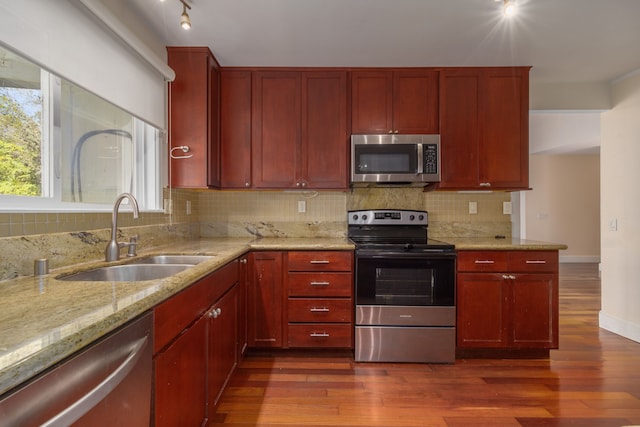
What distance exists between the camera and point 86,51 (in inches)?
64.1

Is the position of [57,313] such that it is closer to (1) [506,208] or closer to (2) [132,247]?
(2) [132,247]

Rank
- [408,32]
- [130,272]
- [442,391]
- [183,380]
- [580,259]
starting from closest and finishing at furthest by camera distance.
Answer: [183,380], [130,272], [442,391], [408,32], [580,259]

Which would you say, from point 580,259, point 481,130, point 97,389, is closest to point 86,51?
point 97,389

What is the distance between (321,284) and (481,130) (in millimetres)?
1816

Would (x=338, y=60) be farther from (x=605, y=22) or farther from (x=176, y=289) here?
(x=176, y=289)

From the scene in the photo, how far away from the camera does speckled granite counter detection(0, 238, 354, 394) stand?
2.06ft

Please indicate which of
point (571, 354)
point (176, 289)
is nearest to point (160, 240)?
point (176, 289)

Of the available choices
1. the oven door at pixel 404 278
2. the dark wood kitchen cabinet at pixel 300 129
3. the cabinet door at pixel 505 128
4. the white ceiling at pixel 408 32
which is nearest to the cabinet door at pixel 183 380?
the oven door at pixel 404 278

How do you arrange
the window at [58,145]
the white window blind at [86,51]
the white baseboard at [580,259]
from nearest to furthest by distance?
the white window blind at [86,51] < the window at [58,145] < the white baseboard at [580,259]

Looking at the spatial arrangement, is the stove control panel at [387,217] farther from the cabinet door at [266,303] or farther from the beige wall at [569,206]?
the beige wall at [569,206]

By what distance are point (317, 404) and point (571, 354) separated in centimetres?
209

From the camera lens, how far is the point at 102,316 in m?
0.83

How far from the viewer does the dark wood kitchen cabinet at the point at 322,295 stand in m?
2.48

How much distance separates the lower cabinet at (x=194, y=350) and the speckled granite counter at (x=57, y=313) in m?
0.10
